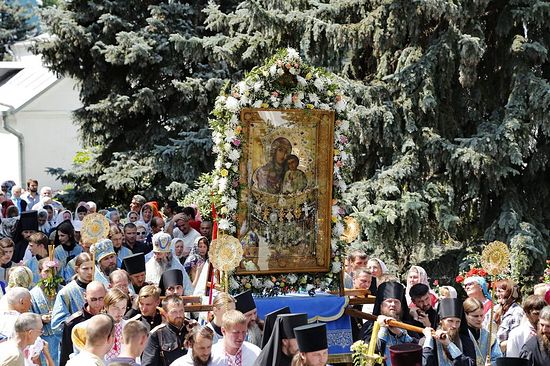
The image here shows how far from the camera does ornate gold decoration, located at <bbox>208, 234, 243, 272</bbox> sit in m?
11.5

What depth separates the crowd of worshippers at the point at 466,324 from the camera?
912 centimetres

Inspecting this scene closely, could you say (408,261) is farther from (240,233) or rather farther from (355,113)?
(240,233)

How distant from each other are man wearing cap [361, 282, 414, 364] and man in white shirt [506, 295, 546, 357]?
104cm

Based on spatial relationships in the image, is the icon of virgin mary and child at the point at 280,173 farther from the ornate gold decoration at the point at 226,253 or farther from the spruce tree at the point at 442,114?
the spruce tree at the point at 442,114

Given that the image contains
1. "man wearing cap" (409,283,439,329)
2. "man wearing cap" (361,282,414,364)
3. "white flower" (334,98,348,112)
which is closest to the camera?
"man wearing cap" (361,282,414,364)

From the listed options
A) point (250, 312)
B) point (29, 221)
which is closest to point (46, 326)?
point (250, 312)

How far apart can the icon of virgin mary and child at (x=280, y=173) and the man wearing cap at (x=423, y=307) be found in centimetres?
266

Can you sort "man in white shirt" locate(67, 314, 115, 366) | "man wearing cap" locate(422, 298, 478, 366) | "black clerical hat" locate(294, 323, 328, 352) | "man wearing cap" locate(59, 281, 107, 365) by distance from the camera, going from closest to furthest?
"man in white shirt" locate(67, 314, 115, 366) → "black clerical hat" locate(294, 323, 328, 352) → "man wearing cap" locate(422, 298, 478, 366) → "man wearing cap" locate(59, 281, 107, 365)

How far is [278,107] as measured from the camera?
40.8 ft

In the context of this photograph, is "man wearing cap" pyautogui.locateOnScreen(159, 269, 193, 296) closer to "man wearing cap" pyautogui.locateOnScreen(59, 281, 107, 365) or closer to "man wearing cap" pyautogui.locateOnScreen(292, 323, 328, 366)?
"man wearing cap" pyautogui.locateOnScreen(59, 281, 107, 365)

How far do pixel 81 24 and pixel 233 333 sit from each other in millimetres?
16019

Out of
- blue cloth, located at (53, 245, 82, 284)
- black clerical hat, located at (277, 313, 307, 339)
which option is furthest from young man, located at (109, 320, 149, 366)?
blue cloth, located at (53, 245, 82, 284)

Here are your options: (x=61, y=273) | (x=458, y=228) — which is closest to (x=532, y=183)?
(x=458, y=228)

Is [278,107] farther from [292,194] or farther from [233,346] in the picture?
[233,346]
